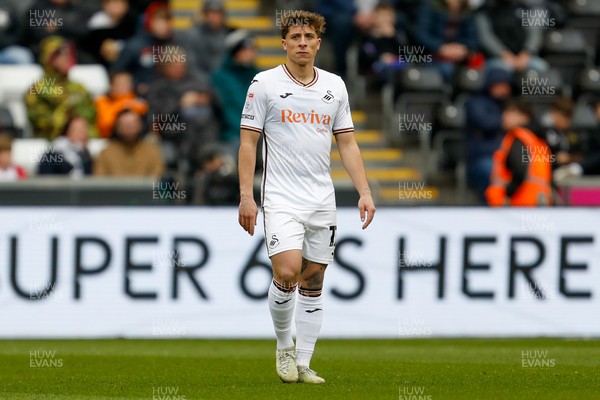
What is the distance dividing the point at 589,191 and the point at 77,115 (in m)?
6.00

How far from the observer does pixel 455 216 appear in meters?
15.0

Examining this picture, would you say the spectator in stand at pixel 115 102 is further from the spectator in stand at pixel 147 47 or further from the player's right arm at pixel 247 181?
the player's right arm at pixel 247 181

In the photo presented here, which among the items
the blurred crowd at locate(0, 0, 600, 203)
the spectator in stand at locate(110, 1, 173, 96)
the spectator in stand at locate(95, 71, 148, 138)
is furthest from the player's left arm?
the spectator in stand at locate(110, 1, 173, 96)

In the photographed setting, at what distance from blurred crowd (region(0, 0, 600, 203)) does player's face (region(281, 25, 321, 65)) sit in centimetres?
610

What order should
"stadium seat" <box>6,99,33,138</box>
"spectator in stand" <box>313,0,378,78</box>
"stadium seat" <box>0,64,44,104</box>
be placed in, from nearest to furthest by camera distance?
1. "stadium seat" <box>6,99,33,138</box>
2. "stadium seat" <box>0,64,44,104</box>
3. "spectator in stand" <box>313,0,378,78</box>

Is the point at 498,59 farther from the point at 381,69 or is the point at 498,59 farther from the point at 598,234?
the point at 598,234

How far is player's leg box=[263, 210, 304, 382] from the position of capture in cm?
928

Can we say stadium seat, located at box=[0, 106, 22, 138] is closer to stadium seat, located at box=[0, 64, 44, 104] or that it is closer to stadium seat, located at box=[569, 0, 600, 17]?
stadium seat, located at box=[0, 64, 44, 104]

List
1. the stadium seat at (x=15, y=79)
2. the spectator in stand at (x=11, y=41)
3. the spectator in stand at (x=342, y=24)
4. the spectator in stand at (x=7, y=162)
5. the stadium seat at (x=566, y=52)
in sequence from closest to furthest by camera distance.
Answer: the spectator in stand at (x=7, y=162), the stadium seat at (x=15, y=79), the spectator in stand at (x=11, y=41), the spectator in stand at (x=342, y=24), the stadium seat at (x=566, y=52)

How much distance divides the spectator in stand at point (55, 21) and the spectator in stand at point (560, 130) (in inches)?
246

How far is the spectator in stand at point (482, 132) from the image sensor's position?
17.8 meters

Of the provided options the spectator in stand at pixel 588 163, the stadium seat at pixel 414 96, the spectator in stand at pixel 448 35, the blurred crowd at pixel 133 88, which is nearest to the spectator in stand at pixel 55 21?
the blurred crowd at pixel 133 88

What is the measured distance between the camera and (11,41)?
18547mm

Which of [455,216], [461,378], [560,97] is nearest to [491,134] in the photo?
[560,97]
